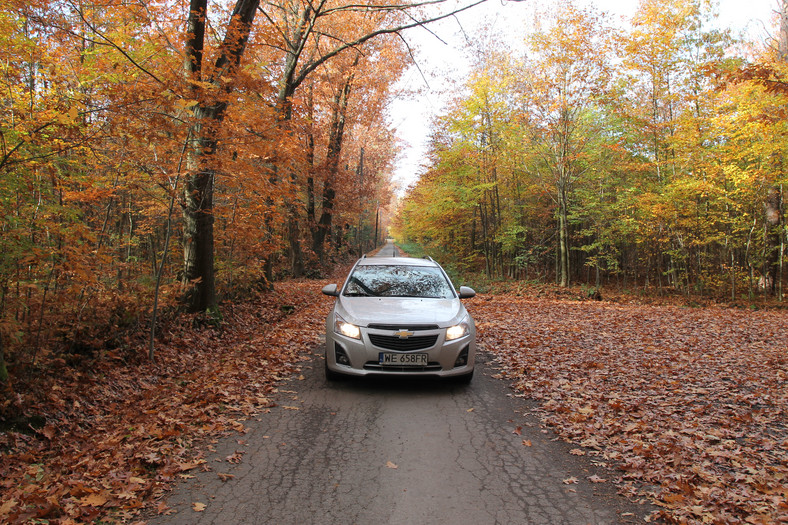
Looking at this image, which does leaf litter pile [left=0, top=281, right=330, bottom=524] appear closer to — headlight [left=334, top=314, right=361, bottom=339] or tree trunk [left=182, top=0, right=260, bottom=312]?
tree trunk [left=182, top=0, right=260, bottom=312]

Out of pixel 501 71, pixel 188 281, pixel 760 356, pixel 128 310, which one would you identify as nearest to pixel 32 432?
pixel 128 310

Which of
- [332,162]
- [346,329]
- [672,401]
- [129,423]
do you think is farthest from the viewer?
[332,162]

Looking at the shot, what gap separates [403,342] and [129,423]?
305 cm

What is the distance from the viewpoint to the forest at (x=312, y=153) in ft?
17.0

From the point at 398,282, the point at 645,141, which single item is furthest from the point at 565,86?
the point at 398,282

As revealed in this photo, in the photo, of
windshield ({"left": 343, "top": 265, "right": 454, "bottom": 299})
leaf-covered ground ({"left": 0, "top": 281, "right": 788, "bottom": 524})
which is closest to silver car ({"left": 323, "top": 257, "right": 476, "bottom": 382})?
windshield ({"left": 343, "top": 265, "right": 454, "bottom": 299})

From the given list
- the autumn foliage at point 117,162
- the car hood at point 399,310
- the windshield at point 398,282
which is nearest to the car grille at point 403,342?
the car hood at point 399,310

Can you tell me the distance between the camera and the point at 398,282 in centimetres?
A: 676

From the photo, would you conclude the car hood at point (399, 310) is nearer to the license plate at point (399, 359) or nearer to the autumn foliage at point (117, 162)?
the license plate at point (399, 359)

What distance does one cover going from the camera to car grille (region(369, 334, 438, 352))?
211 inches

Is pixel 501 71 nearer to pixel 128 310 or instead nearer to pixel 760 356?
pixel 760 356

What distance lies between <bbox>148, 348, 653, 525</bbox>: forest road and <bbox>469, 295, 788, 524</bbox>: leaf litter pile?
406 mm

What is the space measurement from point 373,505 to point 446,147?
69.8ft

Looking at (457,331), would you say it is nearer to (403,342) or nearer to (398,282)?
(403,342)
